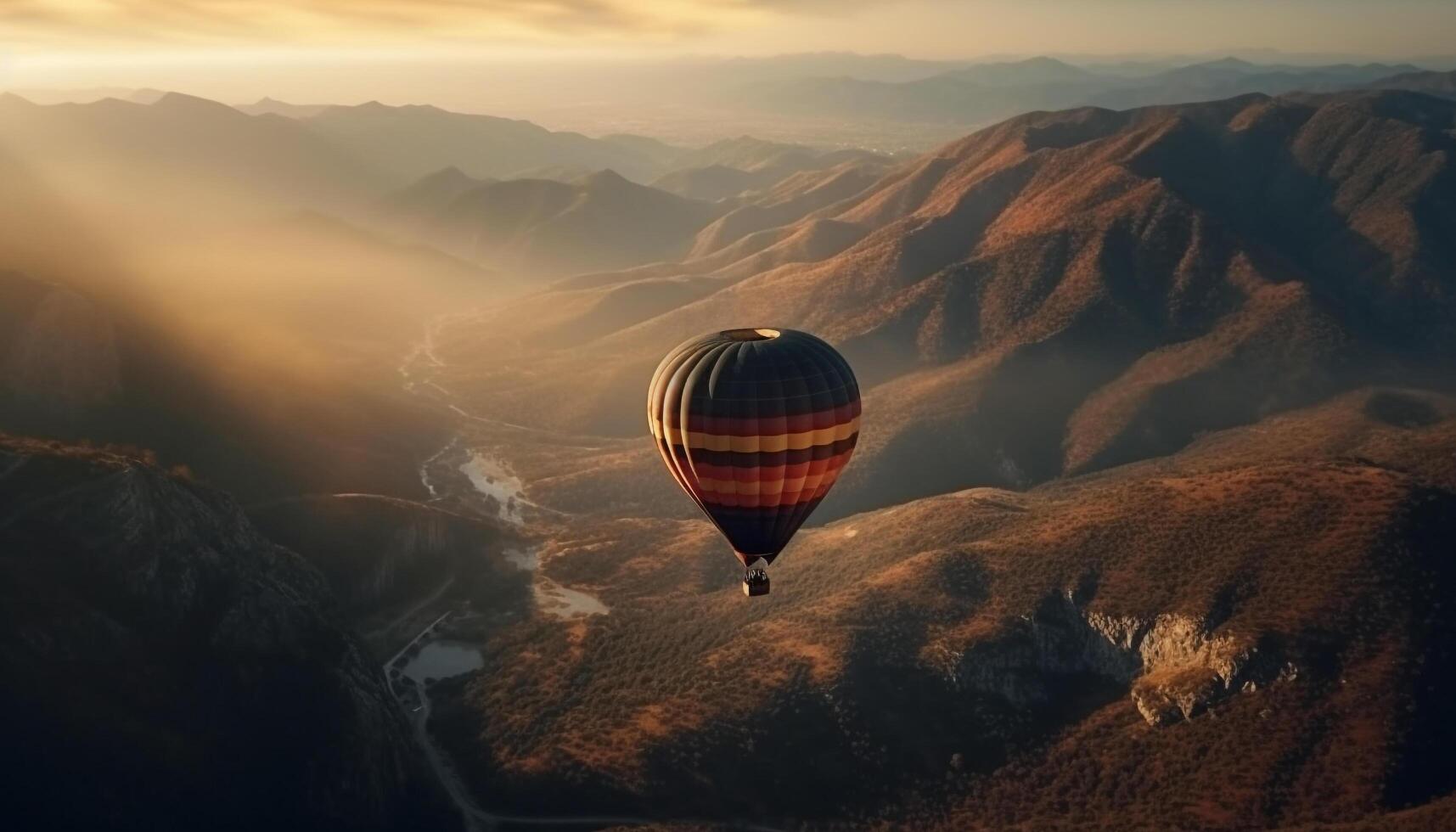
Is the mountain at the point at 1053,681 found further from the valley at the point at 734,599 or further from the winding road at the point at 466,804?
the winding road at the point at 466,804

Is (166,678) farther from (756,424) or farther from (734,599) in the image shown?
(734,599)

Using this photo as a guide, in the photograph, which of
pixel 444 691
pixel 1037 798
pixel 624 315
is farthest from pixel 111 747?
pixel 624 315

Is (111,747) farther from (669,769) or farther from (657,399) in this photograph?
(657,399)

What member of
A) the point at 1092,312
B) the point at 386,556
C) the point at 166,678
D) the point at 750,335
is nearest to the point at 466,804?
the point at 166,678

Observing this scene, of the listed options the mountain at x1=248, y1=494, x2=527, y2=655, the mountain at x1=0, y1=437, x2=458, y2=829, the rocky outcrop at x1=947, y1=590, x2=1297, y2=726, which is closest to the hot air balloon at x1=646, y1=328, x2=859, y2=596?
the rocky outcrop at x1=947, y1=590, x2=1297, y2=726

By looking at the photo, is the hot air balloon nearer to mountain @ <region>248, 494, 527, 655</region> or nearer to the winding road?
the winding road
